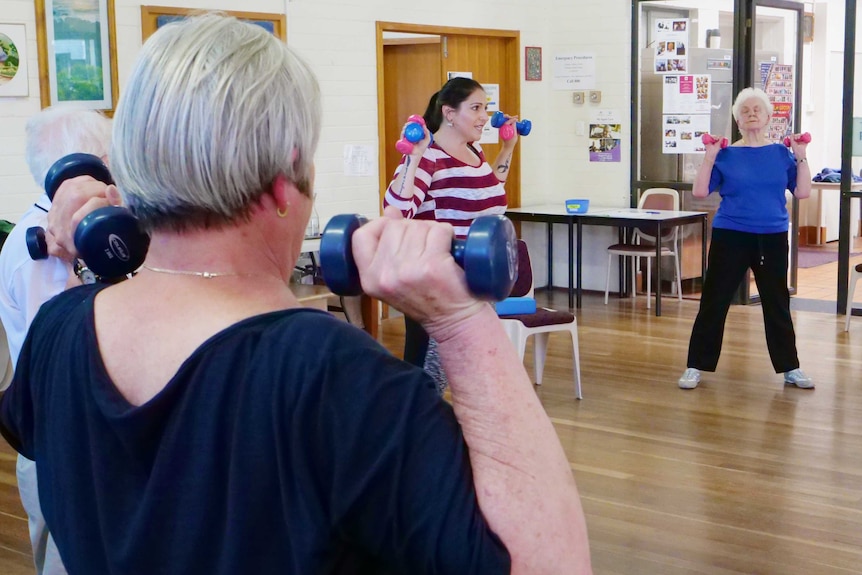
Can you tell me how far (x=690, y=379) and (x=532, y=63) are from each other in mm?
3812

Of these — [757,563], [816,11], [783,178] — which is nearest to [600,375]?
[783,178]

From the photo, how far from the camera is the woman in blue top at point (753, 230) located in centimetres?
529

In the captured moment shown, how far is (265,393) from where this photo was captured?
947mm

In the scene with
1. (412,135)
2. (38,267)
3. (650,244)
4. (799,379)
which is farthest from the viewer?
(650,244)

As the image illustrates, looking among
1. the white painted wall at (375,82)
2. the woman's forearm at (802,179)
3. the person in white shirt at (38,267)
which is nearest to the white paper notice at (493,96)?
the white painted wall at (375,82)

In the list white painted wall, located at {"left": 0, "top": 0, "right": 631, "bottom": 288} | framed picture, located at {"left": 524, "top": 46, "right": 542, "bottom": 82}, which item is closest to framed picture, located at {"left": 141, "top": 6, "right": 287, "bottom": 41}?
white painted wall, located at {"left": 0, "top": 0, "right": 631, "bottom": 288}

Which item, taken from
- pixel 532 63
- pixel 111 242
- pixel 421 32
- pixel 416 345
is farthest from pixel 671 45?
pixel 111 242

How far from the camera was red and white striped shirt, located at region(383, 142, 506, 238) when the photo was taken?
4.54 metres

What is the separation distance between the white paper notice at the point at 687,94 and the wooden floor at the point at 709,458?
2030 millimetres

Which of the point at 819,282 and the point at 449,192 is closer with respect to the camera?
the point at 449,192

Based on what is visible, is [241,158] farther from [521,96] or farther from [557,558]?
[521,96]

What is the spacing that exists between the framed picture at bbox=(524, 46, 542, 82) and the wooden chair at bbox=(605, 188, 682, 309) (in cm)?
128

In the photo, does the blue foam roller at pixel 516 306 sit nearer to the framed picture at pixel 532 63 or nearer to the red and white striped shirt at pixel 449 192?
the red and white striped shirt at pixel 449 192

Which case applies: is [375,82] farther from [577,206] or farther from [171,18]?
[577,206]
